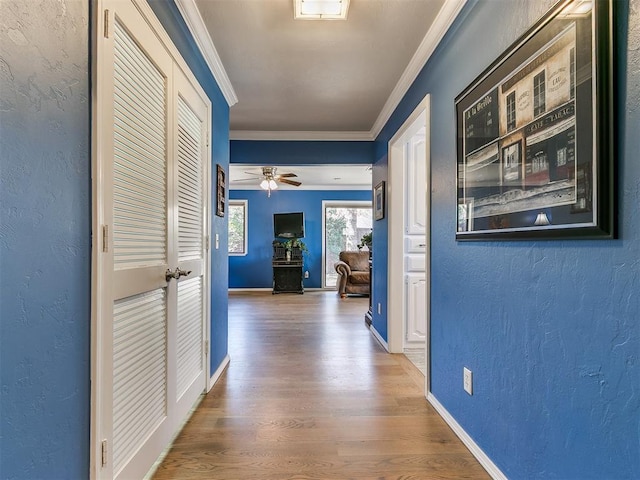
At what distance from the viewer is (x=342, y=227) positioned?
8086 mm

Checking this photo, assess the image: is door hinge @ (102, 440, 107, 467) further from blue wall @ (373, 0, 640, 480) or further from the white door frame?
the white door frame

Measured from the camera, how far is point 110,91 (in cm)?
123

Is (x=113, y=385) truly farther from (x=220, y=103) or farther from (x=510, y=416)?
(x=220, y=103)

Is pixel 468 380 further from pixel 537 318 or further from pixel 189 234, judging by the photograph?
pixel 189 234

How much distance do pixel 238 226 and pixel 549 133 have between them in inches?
285

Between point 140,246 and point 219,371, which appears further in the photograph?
point 219,371

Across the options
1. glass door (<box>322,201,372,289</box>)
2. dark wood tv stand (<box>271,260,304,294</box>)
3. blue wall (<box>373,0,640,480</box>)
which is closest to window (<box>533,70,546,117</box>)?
blue wall (<box>373,0,640,480</box>)

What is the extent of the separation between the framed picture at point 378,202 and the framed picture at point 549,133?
200 centimetres

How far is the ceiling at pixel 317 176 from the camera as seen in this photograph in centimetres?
614

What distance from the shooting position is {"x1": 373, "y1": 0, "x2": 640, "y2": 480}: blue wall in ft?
3.11

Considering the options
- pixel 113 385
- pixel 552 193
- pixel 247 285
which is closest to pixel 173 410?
pixel 113 385

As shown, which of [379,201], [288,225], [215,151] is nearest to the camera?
[215,151]

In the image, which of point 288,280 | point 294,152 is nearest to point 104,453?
point 294,152

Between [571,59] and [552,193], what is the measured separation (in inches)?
16.6
